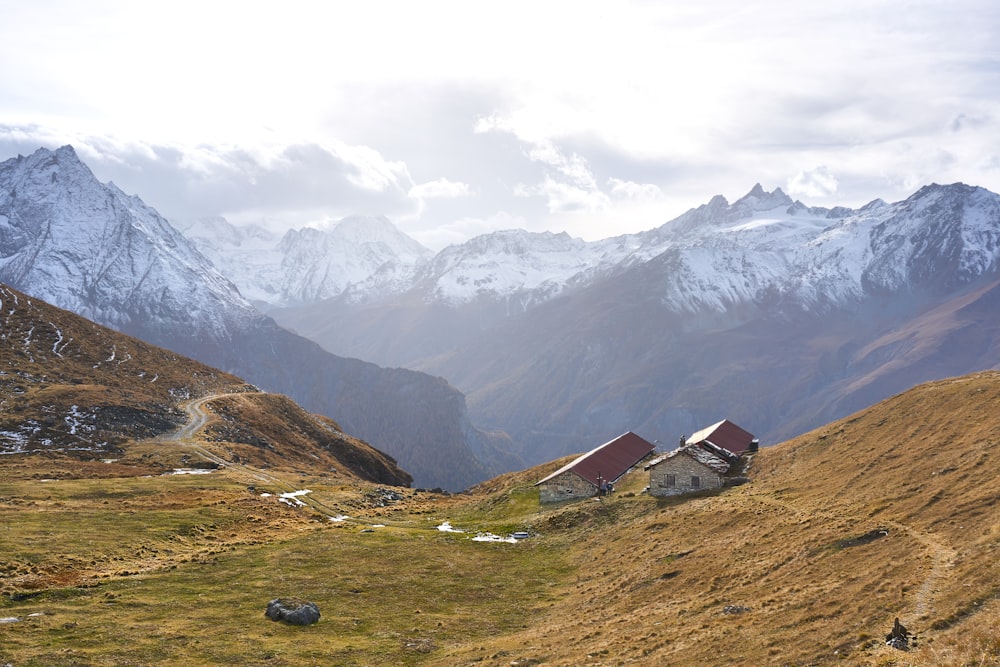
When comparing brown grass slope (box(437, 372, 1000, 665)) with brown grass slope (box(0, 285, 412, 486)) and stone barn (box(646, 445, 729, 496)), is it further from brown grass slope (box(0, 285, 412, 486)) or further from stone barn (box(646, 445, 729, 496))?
brown grass slope (box(0, 285, 412, 486))

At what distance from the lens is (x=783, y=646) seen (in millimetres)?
29422

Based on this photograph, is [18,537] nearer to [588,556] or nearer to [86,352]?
[588,556]

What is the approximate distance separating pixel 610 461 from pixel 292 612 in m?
55.6

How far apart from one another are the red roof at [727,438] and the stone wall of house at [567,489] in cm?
1752

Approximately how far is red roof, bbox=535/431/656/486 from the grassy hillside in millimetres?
6593

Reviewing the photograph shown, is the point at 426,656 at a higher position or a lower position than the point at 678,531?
lower

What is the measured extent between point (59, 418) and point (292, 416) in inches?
2165

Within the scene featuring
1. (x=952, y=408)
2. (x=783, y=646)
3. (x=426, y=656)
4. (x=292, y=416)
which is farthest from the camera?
(x=292, y=416)

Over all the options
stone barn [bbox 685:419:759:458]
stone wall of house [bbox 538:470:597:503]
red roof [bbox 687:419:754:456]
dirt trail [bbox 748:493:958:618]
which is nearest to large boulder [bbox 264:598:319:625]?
dirt trail [bbox 748:493:958:618]

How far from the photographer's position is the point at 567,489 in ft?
272

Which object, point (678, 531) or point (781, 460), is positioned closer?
point (678, 531)

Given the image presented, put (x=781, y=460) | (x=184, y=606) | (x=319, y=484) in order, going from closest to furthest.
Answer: (x=184, y=606)
(x=781, y=460)
(x=319, y=484)

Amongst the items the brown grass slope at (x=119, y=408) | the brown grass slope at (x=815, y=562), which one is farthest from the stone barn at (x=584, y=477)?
the brown grass slope at (x=119, y=408)

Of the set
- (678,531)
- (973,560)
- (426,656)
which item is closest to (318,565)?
(426,656)
